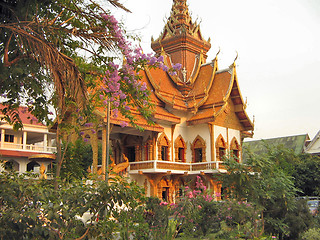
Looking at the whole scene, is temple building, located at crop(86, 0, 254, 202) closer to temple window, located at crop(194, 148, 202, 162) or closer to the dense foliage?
temple window, located at crop(194, 148, 202, 162)

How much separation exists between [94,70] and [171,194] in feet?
47.5

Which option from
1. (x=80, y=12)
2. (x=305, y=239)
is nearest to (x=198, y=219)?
(x=305, y=239)

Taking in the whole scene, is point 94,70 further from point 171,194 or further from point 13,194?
point 171,194

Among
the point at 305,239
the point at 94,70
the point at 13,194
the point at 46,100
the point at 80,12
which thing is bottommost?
the point at 305,239

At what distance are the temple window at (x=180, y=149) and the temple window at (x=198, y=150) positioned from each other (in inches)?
19.0

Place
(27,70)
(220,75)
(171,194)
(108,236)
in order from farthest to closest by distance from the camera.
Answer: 1. (220,75)
2. (171,194)
3. (27,70)
4. (108,236)

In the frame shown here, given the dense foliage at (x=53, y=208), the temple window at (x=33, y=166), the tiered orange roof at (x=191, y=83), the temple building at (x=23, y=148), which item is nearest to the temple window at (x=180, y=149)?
the tiered orange roof at (x=191, y=83)

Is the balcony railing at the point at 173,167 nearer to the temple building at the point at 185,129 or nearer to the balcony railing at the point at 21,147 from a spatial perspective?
the temple building at the point at 185,129

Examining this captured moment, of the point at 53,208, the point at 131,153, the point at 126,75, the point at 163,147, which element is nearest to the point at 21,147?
the point at 131,153

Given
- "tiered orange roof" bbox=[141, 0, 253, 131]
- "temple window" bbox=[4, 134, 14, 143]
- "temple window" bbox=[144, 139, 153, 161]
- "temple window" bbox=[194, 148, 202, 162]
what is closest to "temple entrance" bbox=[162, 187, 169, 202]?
"temple window" bbox=[144, 139, 153, 161]

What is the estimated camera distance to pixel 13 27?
14.8 feet

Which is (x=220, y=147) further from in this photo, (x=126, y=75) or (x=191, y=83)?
(x=126, y=75)

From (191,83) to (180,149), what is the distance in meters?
4.04

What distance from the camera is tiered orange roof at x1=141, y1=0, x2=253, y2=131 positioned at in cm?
1969
